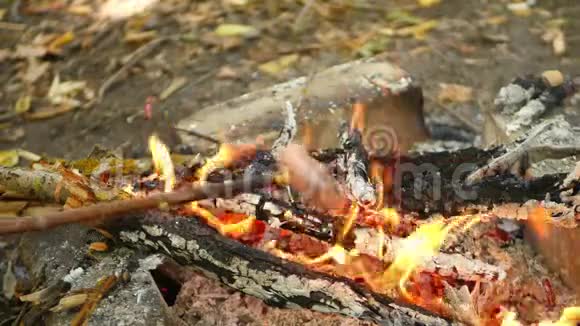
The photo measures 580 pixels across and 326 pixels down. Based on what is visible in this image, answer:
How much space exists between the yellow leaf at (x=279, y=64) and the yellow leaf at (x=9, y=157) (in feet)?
5.53

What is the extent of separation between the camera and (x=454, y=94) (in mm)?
3898

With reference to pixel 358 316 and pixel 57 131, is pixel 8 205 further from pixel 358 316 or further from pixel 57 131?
pixel 57 131

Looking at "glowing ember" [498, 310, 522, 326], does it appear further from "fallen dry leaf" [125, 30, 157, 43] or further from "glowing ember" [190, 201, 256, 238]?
"fallen dry leaf" [125, 30, 157, 43]

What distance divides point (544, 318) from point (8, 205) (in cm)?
182

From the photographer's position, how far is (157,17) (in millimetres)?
4949

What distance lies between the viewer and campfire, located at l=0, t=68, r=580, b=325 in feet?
5.77

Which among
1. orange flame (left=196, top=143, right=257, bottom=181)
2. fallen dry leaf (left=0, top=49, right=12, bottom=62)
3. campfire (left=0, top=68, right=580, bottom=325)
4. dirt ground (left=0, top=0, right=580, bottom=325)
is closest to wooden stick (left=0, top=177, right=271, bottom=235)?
campfire (left=0, top=68, right=580, bottom=325)

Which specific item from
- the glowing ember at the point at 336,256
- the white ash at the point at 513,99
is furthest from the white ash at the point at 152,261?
the white ash at the point at 513,99

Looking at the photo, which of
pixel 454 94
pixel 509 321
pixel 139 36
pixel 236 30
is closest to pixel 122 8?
pixel 139 36

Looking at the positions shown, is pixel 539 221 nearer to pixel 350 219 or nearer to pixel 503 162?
pixel 503 162

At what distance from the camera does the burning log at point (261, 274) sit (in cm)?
170

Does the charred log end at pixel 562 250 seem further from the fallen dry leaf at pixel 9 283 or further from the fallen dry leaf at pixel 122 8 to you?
the fallen dry leaf at pixel 122 8

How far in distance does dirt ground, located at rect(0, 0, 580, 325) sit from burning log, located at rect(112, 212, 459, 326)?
173cm

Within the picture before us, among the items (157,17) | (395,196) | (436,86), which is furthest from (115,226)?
(157,17)
